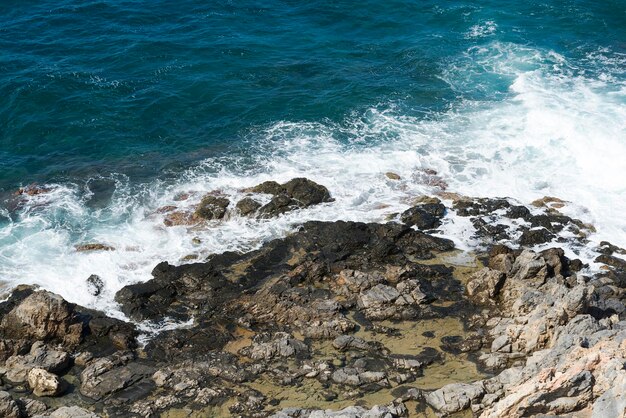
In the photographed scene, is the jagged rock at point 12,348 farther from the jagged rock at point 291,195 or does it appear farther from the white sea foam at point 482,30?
the white sea foam at point 482,30

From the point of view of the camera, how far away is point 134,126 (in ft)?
163

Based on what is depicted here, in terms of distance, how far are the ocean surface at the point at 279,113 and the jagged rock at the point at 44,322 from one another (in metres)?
2.90

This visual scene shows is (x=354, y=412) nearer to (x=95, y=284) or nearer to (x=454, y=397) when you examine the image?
(x=454, y=397)

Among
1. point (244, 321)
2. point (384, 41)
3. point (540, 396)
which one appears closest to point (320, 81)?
point (384, 41)

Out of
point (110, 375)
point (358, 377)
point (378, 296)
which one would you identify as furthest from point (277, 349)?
point (110, 375)

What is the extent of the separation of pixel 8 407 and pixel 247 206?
17.4 m

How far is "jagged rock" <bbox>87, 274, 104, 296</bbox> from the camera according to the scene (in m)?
35.3

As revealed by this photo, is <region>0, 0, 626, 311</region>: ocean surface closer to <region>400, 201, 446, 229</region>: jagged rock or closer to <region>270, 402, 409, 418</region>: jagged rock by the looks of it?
<region>400, 201, 446, 229</region>: jagged rock

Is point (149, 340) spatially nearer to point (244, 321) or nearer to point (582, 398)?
point (244, 321)

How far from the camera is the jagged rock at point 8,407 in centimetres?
2678

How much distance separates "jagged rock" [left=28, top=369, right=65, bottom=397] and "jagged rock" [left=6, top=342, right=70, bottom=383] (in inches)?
21.8

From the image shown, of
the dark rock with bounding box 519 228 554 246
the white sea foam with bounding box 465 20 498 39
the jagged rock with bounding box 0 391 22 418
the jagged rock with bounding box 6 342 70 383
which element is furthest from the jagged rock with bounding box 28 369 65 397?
the white sea foam with bounding box 465 20 498 39

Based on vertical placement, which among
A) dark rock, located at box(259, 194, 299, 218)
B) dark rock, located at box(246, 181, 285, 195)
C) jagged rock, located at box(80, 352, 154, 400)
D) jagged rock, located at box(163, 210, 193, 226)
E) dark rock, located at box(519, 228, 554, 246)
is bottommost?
jagged rock, located at box(80, 352, 154, 400)

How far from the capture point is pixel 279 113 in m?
51.4
